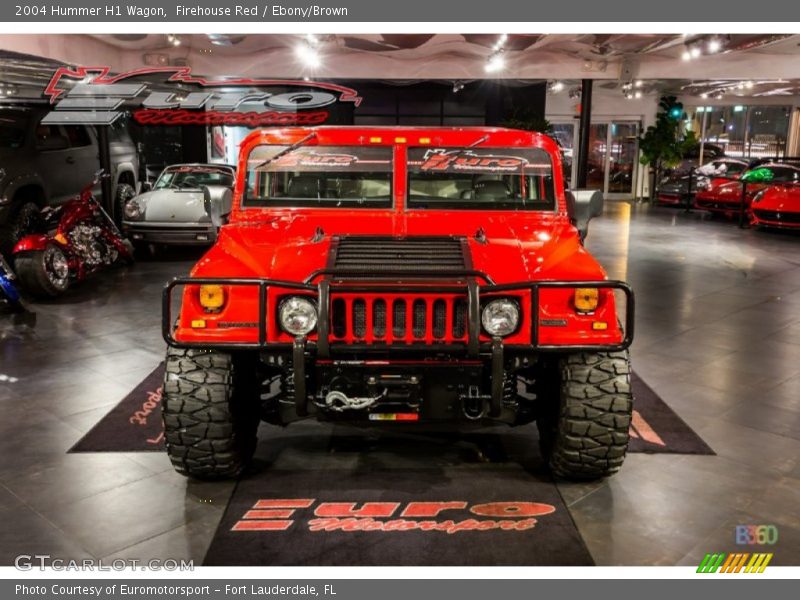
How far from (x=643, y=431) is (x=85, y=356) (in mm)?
4465

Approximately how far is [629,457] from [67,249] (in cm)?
704

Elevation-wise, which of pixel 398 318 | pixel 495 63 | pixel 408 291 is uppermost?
pixel 495 63

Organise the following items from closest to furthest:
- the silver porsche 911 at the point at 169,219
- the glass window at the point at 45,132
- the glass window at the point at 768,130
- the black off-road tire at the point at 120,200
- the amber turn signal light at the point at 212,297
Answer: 1. the amber turn signal light at the point at 212,297
2. the glass window at the point at 45,132
3. the silver porsche 911 at the point at 169,219
4. the black off-road tire at the point at 120,200
5. the glass window at the point at 768,130

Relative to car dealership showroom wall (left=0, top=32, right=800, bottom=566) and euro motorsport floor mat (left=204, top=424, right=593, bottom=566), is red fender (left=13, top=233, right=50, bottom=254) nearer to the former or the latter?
car dealership showroom wall (left=0, top=32, right=800, bottom=566)

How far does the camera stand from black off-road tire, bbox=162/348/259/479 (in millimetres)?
3768

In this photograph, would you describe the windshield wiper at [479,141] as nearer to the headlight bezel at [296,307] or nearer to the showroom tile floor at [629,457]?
the headlight bezel at [296,307]

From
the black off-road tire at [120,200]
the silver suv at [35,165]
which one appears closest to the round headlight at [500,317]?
the silver suv at [35,165]

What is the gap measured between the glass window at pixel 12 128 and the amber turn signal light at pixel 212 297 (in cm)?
765

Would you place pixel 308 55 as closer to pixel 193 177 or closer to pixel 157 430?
pixel 193 177

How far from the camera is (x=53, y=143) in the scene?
11023 millimetres

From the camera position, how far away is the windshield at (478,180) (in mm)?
4723

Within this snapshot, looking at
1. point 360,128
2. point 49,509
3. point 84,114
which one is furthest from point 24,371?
point 84,114

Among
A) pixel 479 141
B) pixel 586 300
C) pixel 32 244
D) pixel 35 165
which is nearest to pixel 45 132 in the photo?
pixel 35 165

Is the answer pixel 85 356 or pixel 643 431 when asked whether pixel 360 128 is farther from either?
pixel 85 356
